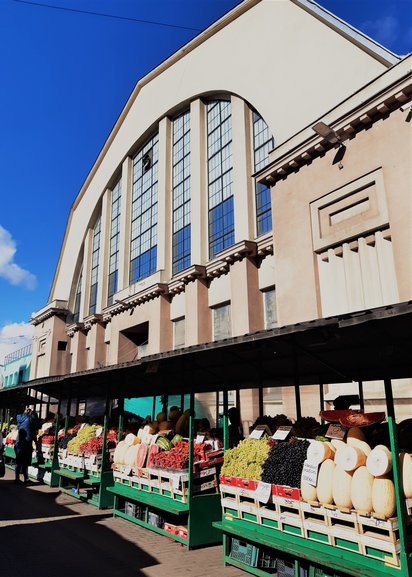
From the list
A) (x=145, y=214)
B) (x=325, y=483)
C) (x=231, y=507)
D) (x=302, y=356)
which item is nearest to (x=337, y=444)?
(x=325, y=483)

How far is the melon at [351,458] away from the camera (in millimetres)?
4953

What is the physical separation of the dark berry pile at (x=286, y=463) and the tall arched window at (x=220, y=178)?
727 inches

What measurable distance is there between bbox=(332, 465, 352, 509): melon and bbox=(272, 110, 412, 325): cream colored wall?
951cm

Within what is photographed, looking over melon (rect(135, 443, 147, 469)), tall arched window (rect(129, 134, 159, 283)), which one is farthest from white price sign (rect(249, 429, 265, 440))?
tall arched window (rect(129, 134, 159, 283))

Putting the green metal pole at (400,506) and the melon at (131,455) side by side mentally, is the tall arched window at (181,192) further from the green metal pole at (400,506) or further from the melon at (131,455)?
the green metal pole at (400,506)

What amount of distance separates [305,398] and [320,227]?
6.54 metres

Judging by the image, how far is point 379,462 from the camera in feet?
15.5

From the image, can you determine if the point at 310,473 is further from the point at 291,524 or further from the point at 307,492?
the point at 291,524

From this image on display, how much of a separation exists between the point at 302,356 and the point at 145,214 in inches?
1055

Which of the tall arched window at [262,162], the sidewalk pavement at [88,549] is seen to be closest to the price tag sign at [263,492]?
the sidewalk pavement at [88,549]

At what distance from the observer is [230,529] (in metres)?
6.10

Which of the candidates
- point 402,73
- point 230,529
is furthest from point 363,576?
point 402,73

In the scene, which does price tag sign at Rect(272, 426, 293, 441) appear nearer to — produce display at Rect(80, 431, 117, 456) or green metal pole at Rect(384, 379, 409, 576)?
green metal pole at Rect(384, 379, 409, 576)

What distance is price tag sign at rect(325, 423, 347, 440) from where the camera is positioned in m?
5.77
